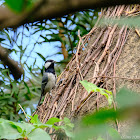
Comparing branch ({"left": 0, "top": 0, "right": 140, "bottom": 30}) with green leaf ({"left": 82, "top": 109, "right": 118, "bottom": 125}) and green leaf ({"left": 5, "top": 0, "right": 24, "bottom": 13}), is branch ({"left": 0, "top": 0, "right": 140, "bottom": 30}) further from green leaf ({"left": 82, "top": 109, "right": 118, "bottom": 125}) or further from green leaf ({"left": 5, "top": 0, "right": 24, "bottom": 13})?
green leaf ({"left": 82, "top": 109, "right": 118, "bottom": 125})

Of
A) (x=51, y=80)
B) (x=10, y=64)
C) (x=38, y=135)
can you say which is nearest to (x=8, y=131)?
(x=38, y=135)

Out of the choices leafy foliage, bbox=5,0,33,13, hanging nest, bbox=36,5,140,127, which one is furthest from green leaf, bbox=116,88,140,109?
hanging nest, bbox=36,5,140,127

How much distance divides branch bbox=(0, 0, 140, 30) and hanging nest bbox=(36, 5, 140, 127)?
4.76 ft

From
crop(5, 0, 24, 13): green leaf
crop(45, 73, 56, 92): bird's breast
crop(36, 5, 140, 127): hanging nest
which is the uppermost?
crop(45, 73, 56, 92): bird's breast

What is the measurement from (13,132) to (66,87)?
969 mm

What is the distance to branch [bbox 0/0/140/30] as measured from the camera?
0.24m

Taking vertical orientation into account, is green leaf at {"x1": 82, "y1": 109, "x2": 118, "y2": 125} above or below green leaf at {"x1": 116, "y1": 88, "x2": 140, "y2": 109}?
below

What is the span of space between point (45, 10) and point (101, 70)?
6.00ft

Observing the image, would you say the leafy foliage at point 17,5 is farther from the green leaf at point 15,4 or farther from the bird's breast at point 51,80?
the bird's breast at point 51,80

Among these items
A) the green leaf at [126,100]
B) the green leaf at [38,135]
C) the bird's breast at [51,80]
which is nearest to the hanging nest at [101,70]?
the green leaf at [38,135]

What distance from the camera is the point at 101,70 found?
6.73 feet

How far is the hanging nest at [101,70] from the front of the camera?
1.83 metres

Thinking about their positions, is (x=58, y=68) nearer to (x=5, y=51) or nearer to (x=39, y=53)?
(x=39, y=53)

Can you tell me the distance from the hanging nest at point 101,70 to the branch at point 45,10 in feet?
4.76
